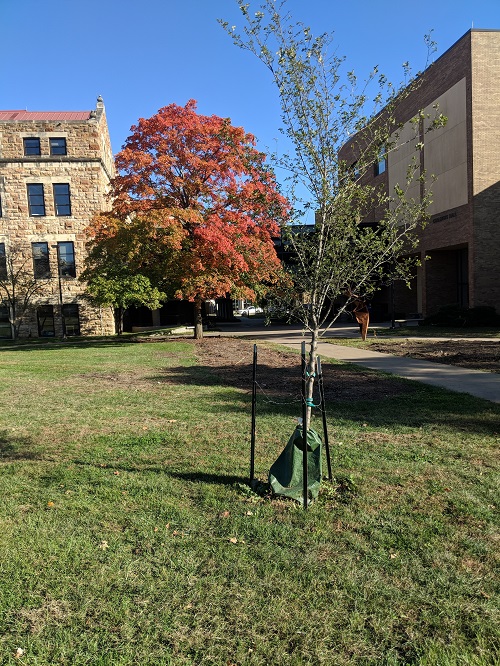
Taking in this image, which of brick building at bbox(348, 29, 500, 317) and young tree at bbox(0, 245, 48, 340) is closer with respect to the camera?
brick building at bbox(348, 29, 500, 317)

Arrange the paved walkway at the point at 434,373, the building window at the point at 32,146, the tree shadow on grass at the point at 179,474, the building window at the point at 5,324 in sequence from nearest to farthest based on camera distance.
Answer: the tree shadow on grass at the point at 179,474
the paved walkway at the point at 434,373
the building window at the point at 32,146
the building window at the point at 5,324

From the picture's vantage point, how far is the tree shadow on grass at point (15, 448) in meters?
5.52

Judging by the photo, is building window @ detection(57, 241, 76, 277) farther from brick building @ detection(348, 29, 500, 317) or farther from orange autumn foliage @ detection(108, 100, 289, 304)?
brick building @ detection(348, 29, 500, 317)

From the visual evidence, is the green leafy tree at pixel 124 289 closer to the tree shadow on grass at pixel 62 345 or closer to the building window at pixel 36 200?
the tree shadow on grass at pixel 62 345

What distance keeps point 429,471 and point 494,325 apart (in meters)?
23.3

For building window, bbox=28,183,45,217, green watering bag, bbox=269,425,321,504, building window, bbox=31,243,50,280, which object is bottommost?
green watering bag, bbox=269,425,321,504

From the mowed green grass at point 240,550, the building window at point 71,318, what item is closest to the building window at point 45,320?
the building window at point 71,318

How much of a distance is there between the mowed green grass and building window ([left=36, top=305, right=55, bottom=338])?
1054 inches

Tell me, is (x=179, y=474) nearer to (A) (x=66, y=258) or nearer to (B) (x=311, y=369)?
(B) (x=311, y=369)

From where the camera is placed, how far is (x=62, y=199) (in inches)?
1207

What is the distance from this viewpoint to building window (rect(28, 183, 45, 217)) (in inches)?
1203

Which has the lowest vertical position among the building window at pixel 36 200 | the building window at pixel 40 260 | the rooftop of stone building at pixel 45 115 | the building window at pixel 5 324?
the building window at pixel 5 324

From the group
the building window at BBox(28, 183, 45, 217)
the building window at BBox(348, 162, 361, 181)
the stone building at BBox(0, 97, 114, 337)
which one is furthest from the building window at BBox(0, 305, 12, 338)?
the building window at BBox(348, 162, 361, 181)

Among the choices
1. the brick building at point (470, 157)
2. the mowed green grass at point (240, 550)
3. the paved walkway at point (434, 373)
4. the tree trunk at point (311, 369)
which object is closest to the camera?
the mowed green grass at point (240, 550)
